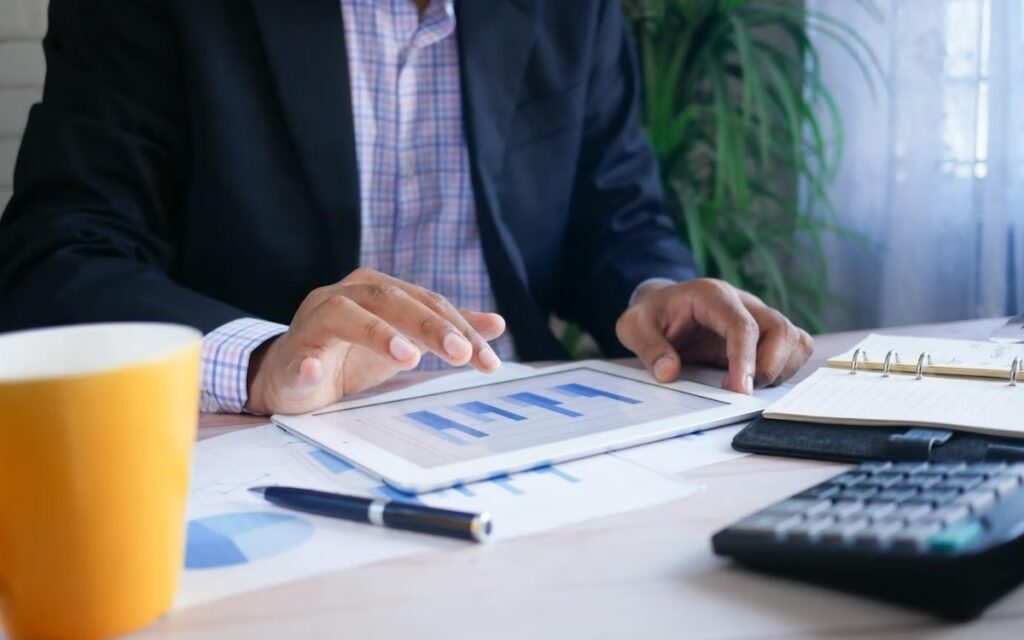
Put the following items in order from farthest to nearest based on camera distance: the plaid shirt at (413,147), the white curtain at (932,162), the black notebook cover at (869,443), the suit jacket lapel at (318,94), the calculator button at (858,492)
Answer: the white curtain at (932,162) < the plaid shirt at (413,147) < the suit jacket lapel at (318,94) < the black notebook cover at (869,443) < the calculator button at (858,492)

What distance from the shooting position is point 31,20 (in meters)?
1.60

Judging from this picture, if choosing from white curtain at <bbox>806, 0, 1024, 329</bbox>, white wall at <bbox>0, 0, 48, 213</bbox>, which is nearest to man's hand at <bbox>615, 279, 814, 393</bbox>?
white curtain at <bbox>806, 0, 1024, 329</bbox>

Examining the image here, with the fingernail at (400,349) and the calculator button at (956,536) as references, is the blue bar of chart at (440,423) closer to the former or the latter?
the fingernail at (400,349)

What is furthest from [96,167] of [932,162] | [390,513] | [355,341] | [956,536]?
[932,162]

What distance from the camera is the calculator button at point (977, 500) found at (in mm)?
415

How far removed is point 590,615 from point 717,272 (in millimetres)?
1471

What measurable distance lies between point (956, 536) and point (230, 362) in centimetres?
55

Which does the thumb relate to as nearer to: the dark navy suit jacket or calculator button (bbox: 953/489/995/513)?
the dark navy suit jacket

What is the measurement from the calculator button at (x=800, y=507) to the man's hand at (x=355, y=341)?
0.27m

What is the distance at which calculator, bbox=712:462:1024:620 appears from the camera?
381 mm

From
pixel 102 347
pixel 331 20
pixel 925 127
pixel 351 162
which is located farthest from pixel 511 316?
pixel 925 127

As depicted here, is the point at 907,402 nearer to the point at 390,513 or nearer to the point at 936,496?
the point at 936,496

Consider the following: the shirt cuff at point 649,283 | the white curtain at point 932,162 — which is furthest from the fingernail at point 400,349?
the white curtain at point 932,162

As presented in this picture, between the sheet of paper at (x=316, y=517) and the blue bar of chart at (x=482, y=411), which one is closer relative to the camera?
the sheet of paper at (x=316, y=517)
